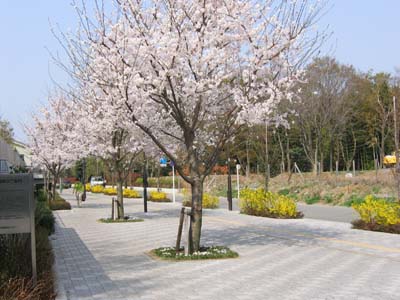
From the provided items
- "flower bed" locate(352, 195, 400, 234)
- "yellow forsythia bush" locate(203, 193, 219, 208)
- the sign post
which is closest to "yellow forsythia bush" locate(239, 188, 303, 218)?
"flower bed" locate(352, 195, 400, 234)

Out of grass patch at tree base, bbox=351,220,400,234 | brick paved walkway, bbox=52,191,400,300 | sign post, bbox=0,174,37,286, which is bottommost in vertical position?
brick paved walkway, bbox=52,191,400,300

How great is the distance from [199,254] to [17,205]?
15.4ft

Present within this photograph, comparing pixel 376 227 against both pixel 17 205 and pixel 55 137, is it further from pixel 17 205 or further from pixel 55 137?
pixel 55 137

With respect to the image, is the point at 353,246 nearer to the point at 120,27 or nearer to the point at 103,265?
the point at 103,265

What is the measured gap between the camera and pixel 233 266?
10.0 metres

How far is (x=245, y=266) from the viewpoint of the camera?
10.0 metres

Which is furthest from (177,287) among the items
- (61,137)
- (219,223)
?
(61,137)

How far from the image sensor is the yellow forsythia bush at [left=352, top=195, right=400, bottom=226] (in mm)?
14156

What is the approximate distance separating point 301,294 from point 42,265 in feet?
12.3

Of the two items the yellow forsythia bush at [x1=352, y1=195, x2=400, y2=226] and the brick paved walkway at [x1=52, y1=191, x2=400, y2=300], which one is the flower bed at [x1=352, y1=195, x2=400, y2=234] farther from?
the brick paved walkway at [x1=52, y1=191, x2=400, y2=300]

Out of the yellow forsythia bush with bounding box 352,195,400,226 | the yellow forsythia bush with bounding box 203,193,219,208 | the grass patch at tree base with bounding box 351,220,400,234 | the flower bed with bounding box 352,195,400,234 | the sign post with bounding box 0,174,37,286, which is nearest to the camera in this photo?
the sign post with bounding box 0,174,37,286

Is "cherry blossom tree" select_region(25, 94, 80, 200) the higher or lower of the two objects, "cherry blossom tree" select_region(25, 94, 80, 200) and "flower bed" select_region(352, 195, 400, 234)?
the higher

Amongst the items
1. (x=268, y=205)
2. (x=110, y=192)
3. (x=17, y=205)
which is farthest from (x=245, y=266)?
(x=110, y=192)

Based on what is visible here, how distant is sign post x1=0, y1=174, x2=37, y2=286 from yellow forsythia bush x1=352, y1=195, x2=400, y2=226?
970 centimetres
